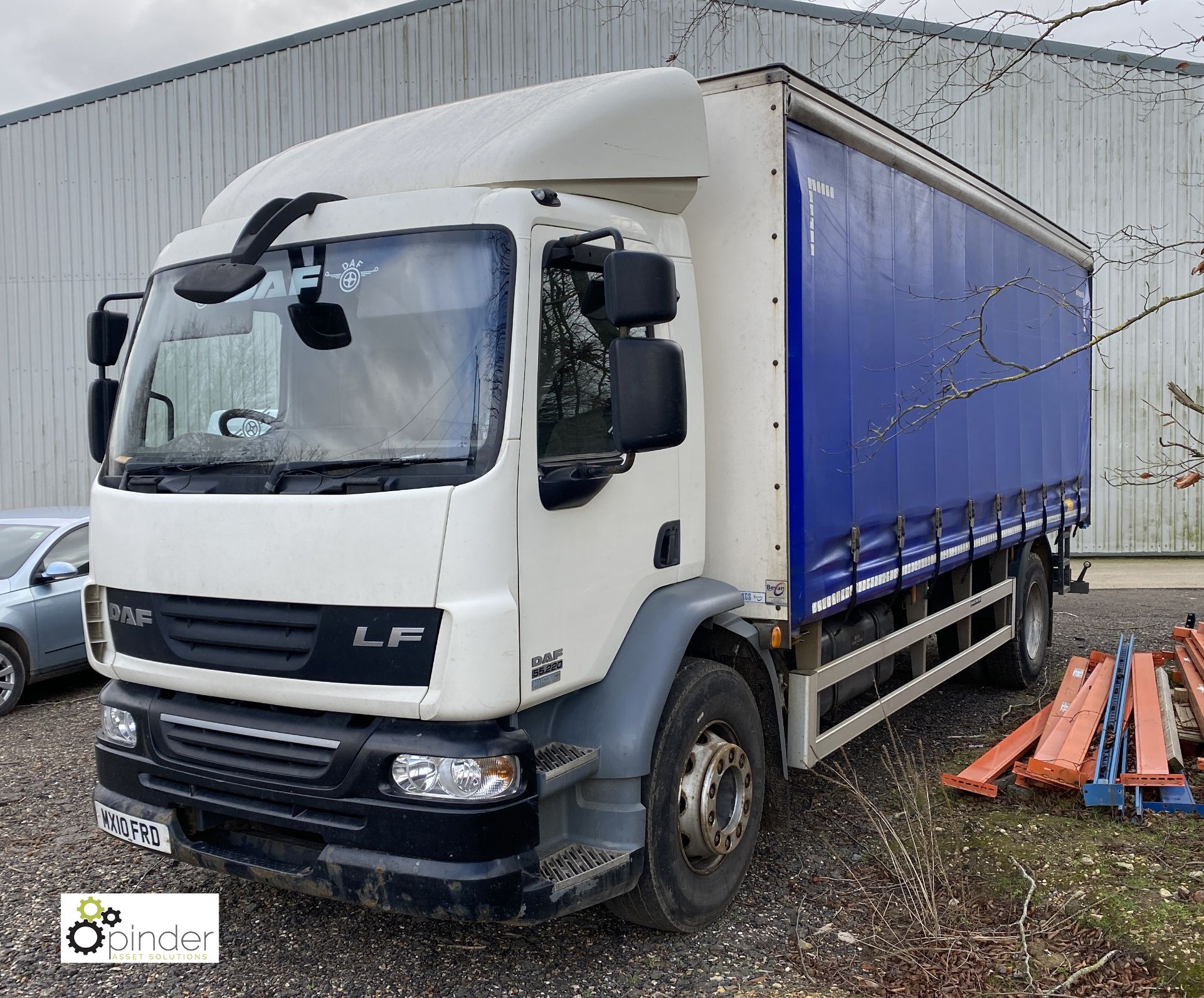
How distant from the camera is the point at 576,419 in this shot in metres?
3.43

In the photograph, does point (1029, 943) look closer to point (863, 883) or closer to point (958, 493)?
point (863, 883)

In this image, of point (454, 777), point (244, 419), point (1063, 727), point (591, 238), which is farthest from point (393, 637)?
point (1063, 727)

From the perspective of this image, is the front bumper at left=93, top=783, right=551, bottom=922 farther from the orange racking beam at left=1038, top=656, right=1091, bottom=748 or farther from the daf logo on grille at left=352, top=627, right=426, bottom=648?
the orange racking beam at left=1038, top=656, right=1091, bottom=748

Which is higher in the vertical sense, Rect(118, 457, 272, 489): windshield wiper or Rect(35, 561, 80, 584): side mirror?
Rect(118, 457, 272, 489): windshield wiper

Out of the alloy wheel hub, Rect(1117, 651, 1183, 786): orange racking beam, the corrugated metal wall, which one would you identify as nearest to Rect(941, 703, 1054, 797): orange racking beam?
Rect(1117, 651, 1183, 786): orange racking beam

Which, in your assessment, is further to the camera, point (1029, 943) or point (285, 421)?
point (1029, 943)

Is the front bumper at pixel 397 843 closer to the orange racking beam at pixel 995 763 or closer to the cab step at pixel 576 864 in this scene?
the cab step at pixel 576 864

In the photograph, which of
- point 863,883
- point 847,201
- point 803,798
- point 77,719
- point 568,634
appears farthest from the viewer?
point 77,719

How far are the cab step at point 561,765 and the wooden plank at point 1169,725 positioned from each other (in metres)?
3.23

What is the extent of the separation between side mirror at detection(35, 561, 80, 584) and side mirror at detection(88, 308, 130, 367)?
4.08 meters

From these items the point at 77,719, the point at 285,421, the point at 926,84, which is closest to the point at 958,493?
the point at 285,421

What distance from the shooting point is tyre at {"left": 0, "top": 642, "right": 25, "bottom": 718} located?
7508mm

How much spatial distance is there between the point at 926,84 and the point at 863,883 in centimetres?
1308

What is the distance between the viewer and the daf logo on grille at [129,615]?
357 centimetres
